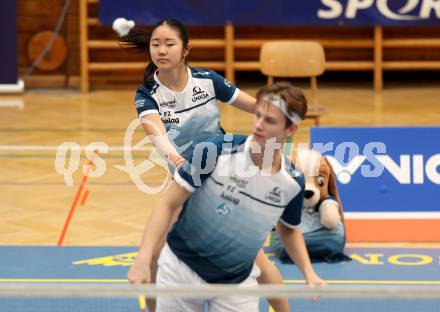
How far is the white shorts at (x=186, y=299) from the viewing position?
4.09 metres

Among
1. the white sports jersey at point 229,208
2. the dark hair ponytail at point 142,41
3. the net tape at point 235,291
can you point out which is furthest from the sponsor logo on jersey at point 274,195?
the dark hair ponytail at point 142,41

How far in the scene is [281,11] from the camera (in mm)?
13391

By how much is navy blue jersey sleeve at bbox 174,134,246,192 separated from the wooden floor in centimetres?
344

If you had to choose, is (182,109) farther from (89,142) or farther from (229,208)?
(89,142)

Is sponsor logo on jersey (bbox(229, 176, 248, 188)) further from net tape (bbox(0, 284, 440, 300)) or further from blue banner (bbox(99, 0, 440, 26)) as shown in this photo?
blue banner (bbox(99, 0, 440, 26))

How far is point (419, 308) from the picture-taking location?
5.96 m

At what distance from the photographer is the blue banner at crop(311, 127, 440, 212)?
7.39m

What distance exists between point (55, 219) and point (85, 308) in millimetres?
2135

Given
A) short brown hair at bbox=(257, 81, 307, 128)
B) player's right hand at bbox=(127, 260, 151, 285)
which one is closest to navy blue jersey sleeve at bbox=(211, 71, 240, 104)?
short brown hair at bbox=(257, 81, 307, 128)

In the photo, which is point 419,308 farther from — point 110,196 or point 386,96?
point 386,96

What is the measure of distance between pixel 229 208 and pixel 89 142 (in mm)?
6745

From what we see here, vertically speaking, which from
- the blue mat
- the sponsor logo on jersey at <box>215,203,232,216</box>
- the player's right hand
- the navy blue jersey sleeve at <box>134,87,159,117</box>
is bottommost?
the blue mat

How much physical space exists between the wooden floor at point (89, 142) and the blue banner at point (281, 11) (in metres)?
1.00

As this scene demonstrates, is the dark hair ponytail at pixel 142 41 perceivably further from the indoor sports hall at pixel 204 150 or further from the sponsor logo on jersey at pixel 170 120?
the sponsor logo on jersey at pixel 170 120
